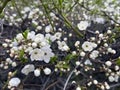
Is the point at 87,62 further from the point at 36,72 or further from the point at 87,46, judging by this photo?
the point at 36,72

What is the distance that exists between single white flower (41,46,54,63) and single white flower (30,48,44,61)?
1cm

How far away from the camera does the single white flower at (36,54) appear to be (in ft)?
3.98

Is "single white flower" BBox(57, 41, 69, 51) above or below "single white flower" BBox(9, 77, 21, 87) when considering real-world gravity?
above

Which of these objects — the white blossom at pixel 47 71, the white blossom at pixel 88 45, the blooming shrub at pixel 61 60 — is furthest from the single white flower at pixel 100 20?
the white blossom at pixel 47 71

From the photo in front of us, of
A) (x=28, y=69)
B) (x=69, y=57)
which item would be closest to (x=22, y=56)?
(x=28, y=69)

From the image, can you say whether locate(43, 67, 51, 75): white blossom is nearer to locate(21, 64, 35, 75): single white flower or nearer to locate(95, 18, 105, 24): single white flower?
locate(21, 64, 35, 75): single white flower

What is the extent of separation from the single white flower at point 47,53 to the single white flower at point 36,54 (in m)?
0.01

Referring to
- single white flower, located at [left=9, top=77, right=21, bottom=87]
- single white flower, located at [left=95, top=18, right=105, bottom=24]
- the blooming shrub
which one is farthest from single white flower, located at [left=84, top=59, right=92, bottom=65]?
single white flower, located at [left=95, top=18, right=105, bottom=24]

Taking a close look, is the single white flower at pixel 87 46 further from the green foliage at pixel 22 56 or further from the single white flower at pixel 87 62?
the green foliage at pixel 22 56

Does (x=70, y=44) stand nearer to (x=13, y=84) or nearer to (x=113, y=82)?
(x=113, y=82)

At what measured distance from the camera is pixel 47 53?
1.23 meters

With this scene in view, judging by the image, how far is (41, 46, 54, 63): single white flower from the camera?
4.00ft

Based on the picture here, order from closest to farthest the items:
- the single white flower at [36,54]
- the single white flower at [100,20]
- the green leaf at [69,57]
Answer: the single white flower at [36,54]
the green leaf at [69,57]
the single white flower at [100,20]

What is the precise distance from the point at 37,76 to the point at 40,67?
0.20 feet
